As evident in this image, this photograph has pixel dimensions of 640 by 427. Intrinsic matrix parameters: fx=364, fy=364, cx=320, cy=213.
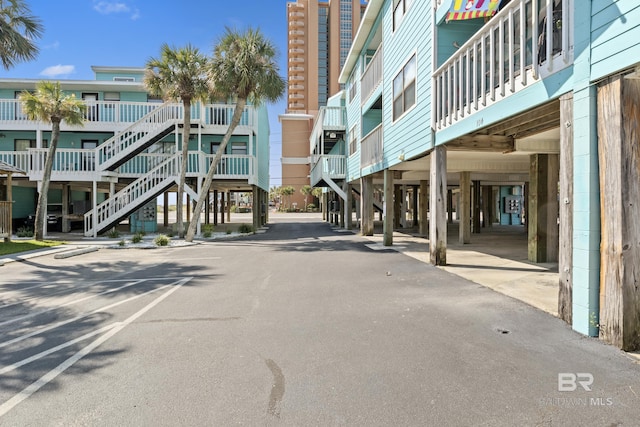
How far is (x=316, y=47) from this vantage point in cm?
7919

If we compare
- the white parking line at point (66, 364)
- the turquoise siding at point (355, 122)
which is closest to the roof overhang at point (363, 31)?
the turquoise siding at point (355, 122)

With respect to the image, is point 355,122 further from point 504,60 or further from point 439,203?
point 504,60

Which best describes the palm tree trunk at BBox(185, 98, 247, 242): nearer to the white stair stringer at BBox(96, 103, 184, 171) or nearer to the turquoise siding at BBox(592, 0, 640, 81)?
the white stair stringer at BBox(96, 103, 184, 171)

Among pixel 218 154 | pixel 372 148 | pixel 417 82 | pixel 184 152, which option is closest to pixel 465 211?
pixel 372 148

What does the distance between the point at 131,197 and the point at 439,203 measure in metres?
14.8

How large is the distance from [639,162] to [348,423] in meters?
3.87

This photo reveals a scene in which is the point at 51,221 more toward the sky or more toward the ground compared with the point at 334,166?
more toward the ground

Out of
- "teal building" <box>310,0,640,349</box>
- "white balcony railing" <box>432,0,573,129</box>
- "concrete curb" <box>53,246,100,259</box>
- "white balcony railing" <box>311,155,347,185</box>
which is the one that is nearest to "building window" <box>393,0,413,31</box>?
"teal building" <box>310,0,640,349</box>

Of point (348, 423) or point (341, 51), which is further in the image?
point (341, 51)

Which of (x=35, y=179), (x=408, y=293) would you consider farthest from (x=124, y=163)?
(x=408, y=293)

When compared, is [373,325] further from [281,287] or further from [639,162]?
[639,162]

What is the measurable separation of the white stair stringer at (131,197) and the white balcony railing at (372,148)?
355 inches

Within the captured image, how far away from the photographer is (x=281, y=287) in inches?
279

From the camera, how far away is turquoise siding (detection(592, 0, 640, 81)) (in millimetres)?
3523
